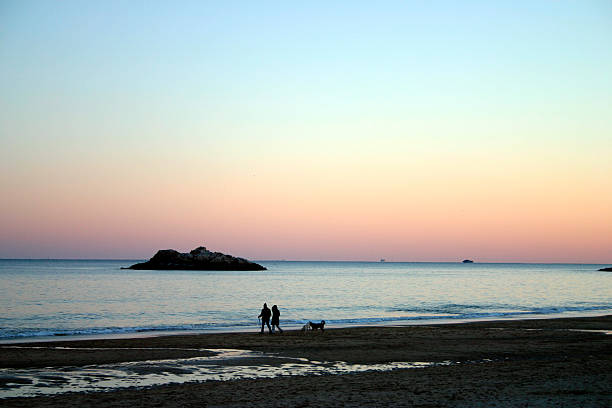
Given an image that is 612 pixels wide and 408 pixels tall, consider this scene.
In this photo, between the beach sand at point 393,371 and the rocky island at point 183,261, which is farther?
the rocky island at point 183,261

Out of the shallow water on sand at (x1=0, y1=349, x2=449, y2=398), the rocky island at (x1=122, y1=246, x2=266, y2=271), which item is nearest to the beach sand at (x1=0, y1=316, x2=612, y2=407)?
the shallow water on sand at (x1=0, y1=349, x2=449, y2=398)

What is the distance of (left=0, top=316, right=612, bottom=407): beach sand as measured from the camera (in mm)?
14195

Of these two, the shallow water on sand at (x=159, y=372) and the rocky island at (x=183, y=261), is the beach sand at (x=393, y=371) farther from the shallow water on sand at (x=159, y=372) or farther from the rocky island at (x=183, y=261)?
the rocky island at (x=183, y=261)

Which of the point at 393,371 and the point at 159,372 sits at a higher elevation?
the point at 393,371

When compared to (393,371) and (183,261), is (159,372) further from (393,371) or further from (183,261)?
(183,261)

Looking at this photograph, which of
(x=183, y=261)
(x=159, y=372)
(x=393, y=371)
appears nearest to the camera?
(x=393, y=371)

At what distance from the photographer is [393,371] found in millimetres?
18688

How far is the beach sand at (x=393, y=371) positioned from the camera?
46.6 ft

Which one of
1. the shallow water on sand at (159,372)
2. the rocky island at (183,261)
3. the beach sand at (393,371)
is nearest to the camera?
the beach sand at (393,371)

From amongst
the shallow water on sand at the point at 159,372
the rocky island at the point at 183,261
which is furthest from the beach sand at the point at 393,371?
the rocky island at the point at 183,261

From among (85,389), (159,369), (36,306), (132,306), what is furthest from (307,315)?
(85,389)

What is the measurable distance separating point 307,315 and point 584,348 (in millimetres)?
29417

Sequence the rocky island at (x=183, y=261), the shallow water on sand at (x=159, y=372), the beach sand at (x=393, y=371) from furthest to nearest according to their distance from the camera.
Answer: the rocky island at (x=183, y=261) < the shallow water on sand at (x=159, y=372) < the beach sand at (x=393, y=371)

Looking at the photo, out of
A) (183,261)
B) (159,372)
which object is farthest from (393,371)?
(183,261)
